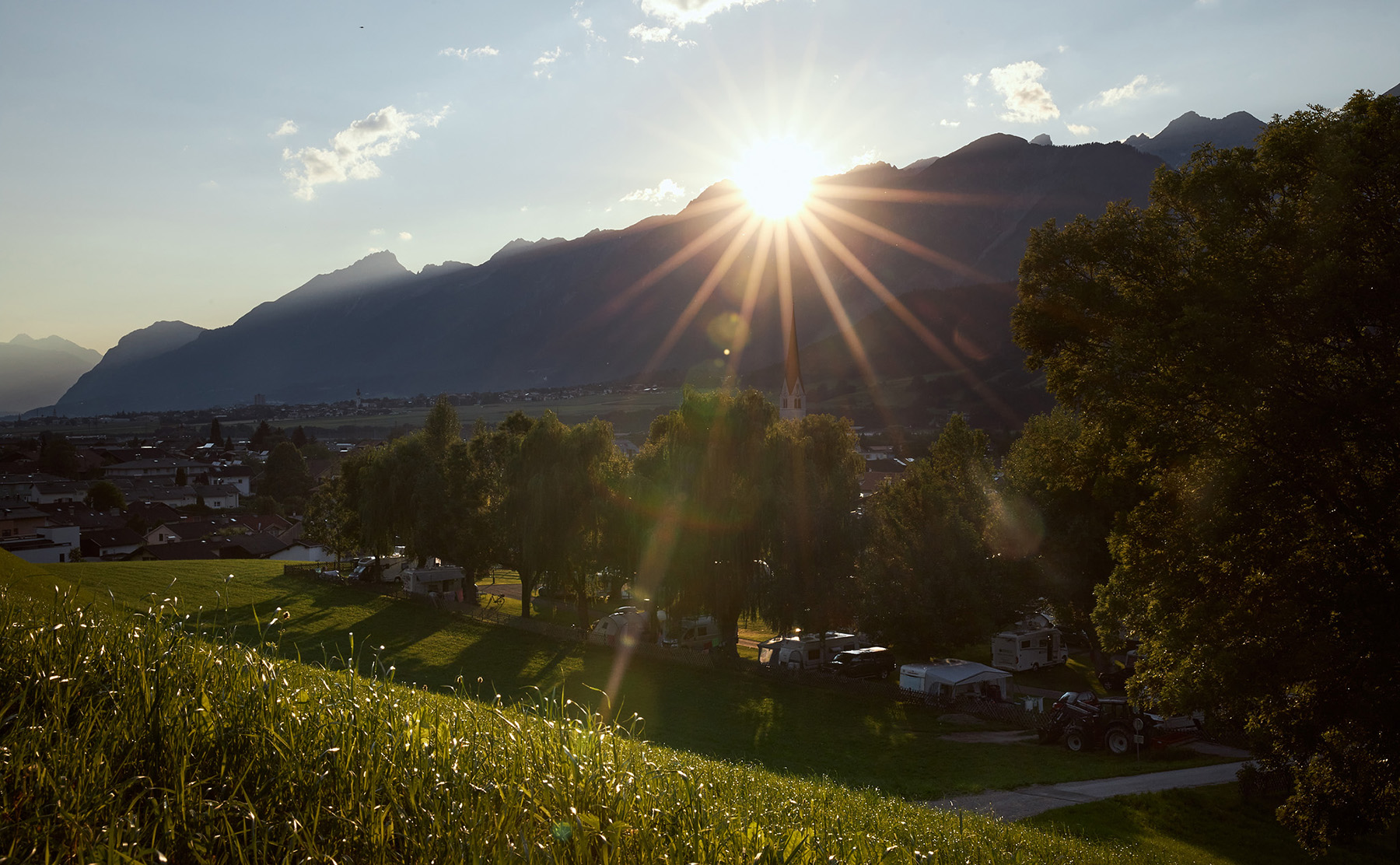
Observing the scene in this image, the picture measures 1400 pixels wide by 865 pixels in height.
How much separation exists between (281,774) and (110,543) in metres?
94.0

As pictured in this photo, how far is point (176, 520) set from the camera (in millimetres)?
93562

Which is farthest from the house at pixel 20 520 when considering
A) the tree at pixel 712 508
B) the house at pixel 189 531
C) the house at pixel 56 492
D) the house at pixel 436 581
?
the tree at pixel 712 508

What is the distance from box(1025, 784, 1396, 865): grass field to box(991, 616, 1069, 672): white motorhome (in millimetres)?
20822

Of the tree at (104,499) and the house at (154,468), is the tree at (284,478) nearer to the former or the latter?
the tree at (104,499)

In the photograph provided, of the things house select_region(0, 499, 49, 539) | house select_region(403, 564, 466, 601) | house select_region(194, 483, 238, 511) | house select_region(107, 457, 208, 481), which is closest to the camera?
house select_region(403, 564, 466, 601)

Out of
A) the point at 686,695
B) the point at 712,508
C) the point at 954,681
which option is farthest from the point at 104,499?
the point at 954,681

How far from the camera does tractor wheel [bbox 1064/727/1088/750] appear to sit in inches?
1061

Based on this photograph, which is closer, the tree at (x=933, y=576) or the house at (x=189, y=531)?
the tree at (x=933, y=576)

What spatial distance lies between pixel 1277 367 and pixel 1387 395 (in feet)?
4.54

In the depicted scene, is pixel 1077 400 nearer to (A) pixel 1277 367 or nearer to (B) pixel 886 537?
(A) pixel 1277 367

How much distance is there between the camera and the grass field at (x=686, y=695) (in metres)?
24.0

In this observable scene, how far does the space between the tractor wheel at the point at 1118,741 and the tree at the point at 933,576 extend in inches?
422

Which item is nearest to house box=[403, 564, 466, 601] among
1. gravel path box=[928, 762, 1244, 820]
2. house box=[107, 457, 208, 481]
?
gravel path box=[928, 762, 1244, 820]

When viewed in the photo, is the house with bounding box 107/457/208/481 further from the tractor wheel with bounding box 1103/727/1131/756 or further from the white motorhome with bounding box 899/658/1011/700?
the tractor wheel with bounding box 1103/727/1131/756
